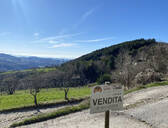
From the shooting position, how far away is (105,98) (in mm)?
3281

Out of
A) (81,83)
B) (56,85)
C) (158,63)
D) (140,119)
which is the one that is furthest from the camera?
(81,83)

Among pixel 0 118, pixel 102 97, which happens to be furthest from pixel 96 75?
pixel 102 97

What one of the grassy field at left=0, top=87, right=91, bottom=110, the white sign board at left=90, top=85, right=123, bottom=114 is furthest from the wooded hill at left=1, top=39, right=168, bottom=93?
the white sign board at left=90, top=85, right=123, bottom=114

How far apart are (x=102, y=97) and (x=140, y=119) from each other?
491 centimetres

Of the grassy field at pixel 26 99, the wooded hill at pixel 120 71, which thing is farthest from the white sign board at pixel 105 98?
the grassy field at pixel 26 99

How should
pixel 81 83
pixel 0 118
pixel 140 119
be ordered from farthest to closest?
pixel 81 83
pixel 0 118
pixel 140 119

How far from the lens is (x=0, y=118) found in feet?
61.8

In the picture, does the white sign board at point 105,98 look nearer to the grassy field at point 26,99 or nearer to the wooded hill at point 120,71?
the wooded hill at point 120,71

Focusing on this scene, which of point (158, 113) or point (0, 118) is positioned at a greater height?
point (158, 113)

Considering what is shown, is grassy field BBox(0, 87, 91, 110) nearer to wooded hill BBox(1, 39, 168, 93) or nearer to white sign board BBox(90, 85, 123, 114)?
wooded hill BBox(1, 39, 168, 93)

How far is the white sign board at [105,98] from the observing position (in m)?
3.23

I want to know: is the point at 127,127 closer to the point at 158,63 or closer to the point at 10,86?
the point at 158,63

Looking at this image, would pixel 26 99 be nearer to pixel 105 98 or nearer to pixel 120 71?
pixel 120 71

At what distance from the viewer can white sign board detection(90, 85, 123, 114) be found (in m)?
3.23
